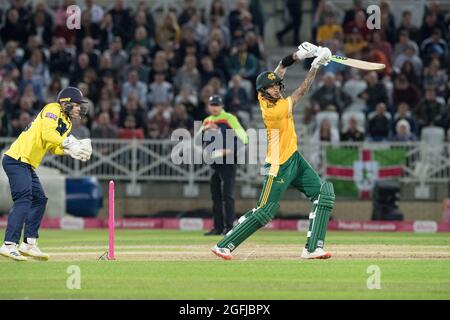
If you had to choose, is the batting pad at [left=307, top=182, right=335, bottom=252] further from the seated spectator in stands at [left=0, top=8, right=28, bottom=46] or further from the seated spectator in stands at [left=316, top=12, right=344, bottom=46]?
the seated spectator in stands at [left=0, top=8, right=28, bottom=46]

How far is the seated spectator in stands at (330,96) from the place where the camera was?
29.5 meters

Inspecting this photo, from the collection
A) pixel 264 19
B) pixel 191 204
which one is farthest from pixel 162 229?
pixel 264 19

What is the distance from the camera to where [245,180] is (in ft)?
94.0

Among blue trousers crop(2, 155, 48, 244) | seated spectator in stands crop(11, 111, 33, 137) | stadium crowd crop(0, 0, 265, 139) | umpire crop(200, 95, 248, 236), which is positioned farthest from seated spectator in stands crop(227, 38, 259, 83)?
blue trousers crop(2, 155, 48, 244)

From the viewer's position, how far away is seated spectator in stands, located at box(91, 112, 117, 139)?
29234mm

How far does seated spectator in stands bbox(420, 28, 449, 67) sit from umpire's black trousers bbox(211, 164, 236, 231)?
8.96 meters

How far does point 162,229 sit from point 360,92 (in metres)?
6.17

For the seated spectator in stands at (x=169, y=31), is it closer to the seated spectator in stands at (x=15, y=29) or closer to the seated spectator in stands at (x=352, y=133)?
the seated spectator in stands at (x=15, y=29)

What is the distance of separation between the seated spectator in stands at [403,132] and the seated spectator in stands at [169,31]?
6.49 metres

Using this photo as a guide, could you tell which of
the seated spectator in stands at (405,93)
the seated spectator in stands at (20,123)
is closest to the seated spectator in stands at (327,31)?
the seated spectator in stands at (405,93)

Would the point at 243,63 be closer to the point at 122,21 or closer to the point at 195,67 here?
the point at 195,67

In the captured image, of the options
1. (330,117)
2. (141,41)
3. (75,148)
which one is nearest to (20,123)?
(141,41)

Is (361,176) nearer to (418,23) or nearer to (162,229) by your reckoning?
(162,229)

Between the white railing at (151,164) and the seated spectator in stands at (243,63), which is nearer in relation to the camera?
the white railing at (151,164)
